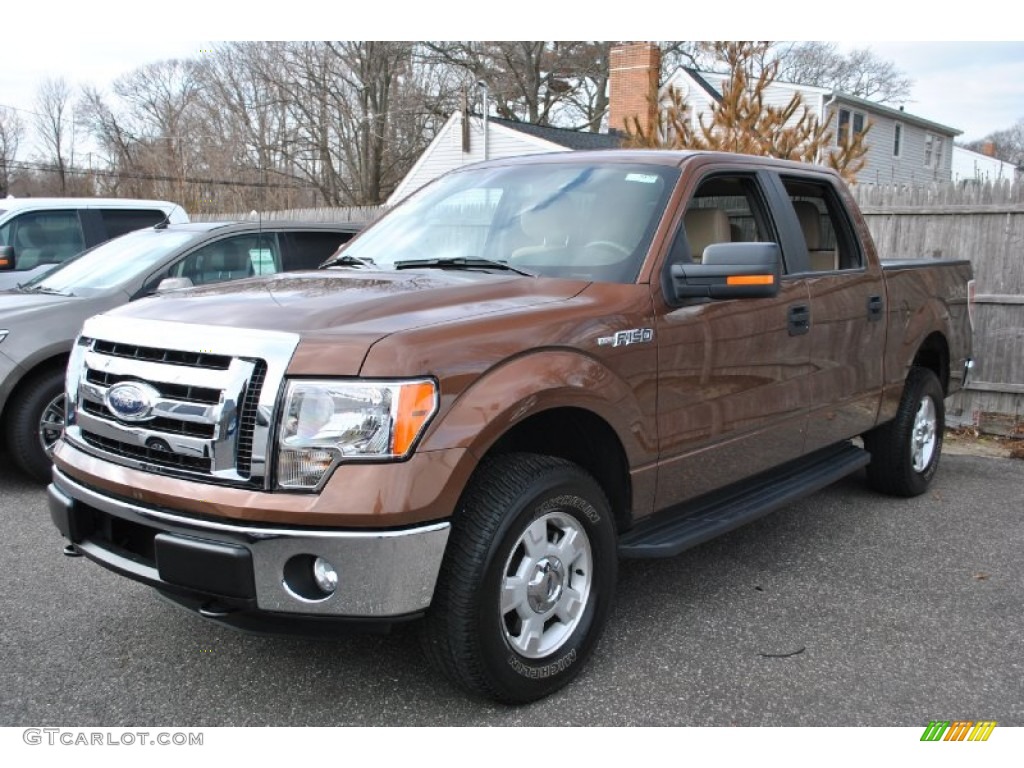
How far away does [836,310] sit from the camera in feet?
15.0

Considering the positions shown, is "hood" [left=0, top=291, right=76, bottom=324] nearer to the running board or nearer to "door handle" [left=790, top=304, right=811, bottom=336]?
the running board

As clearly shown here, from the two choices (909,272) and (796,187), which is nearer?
(796,187)

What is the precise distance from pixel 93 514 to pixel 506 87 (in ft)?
103

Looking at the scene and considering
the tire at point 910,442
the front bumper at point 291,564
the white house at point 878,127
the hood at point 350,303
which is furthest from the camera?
the white house at point 878,127

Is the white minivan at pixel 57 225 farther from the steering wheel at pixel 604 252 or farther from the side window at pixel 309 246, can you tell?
the steering wheel at pixel 604 252

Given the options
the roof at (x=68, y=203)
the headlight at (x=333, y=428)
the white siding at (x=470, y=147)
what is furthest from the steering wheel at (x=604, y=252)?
the white siding at (x=470, y=147)

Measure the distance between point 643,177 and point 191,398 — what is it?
2.16 m

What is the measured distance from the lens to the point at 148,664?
332 centimetres

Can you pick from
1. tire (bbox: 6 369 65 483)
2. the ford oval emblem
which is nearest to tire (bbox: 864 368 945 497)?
the ford oval emblem

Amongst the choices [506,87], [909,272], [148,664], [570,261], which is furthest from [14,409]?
[506,87]

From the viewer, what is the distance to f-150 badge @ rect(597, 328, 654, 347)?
3211 millimetres

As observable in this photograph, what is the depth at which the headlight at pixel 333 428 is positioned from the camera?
2.56 meters
